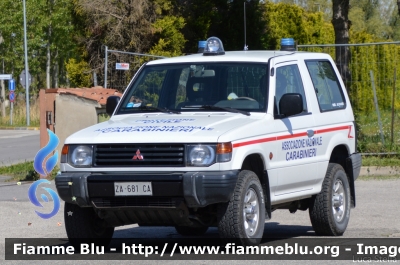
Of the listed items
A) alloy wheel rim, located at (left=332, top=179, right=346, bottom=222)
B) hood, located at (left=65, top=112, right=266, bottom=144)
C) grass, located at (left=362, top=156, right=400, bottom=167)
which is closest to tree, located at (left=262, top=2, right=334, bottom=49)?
grass, located at (left=362, top=156, right=400, bottom=167)

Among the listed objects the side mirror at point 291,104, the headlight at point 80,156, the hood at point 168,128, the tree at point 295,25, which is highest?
the tree at point 295,25

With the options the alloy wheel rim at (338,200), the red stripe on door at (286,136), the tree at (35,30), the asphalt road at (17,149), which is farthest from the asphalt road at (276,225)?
the tree at (35,30)

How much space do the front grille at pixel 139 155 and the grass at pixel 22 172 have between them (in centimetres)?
900

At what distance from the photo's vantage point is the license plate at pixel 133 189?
7.65 m

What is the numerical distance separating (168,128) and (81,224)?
4.27 feet

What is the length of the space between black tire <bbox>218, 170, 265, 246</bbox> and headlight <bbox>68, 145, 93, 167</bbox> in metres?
1.27

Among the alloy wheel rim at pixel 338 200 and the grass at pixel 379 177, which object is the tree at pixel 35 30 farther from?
the alloy wheel rim at pixel 338 200

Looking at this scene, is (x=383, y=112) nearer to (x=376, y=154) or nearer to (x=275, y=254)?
(x=376, y=154)

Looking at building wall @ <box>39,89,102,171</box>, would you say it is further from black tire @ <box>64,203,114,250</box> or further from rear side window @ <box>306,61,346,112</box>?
black tire @ <box>64,203,114,250</box>

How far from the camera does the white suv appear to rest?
767cm

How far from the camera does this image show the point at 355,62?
1808 cm
